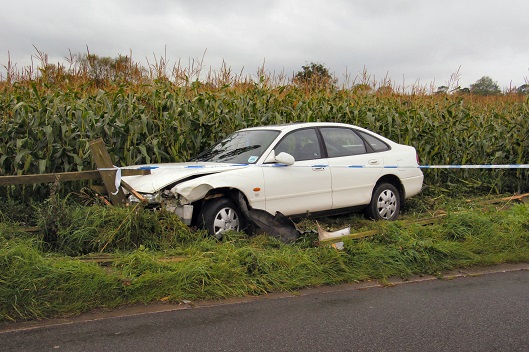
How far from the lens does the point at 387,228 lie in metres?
6.52

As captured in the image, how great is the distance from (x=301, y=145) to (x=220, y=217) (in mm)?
1769

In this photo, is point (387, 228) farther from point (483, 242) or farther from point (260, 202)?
point (260, 202)

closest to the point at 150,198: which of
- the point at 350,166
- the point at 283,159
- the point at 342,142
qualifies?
the point at 283,159

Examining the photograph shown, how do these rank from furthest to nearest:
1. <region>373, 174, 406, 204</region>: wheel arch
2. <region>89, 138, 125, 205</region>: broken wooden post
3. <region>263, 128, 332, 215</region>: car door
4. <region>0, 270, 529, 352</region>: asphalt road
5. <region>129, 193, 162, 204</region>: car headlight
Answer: <region>373, 174, 406, 204</region>: wheel arch, <region>263, 128, 332, 215</region>: car door, <region>89, 138, 125, 205</region>: broken wooden post, <region>129, 193, 162, 204</region>: car headlight, <region>0, 270, 529, 352</region>: asphalt road

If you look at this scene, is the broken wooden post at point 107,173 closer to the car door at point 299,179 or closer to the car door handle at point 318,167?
the car door at point 299,179

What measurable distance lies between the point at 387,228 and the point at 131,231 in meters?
3.14

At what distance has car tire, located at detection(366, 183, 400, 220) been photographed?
7695mm

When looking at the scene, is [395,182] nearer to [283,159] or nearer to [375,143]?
[375,143]

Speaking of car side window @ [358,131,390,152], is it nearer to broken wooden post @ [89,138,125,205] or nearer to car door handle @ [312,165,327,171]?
car door handle @ [312,165,327,171]

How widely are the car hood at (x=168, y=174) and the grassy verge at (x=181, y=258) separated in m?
0.45

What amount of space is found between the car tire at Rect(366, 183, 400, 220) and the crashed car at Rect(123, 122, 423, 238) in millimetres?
15

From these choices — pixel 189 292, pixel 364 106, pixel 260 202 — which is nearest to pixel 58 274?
pixel 189 292

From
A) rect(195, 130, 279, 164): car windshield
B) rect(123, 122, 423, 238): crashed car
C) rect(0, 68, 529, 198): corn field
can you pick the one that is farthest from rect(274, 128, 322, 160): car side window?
rect(0, 68, 529, 198): corn field

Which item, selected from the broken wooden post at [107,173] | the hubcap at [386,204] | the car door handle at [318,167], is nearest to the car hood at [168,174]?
the broken wooden post at [107,173]
